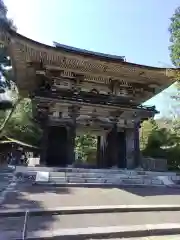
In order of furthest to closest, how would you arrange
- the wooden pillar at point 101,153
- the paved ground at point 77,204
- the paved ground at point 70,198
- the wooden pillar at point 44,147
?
the wooden pillar at point 101,153 → the wooden pillar at point 44,147 → the paved ground at point 70,198 → the paved ground at point 77,204

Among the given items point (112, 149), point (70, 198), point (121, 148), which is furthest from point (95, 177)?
point (121, 148)

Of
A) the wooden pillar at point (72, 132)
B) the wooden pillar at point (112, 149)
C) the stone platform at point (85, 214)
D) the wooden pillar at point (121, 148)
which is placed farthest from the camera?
the wooden pillar at point (121, 148)

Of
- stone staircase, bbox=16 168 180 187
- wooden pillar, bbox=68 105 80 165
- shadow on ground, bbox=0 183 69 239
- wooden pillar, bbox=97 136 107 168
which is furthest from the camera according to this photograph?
wooden pillar, bbox=97 136 107 168

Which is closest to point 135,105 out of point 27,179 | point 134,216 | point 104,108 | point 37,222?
point 104,108

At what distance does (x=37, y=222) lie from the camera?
4684 mm

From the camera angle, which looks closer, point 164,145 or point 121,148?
point 121,148

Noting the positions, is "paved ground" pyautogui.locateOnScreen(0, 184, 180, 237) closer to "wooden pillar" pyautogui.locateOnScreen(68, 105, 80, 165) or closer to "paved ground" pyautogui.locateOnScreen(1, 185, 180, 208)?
"paved ground" pyautogui.locateOnScreen(1, 185, 180, 208)

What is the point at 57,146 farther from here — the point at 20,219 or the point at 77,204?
the point at 20,219

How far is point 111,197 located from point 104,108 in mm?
7419

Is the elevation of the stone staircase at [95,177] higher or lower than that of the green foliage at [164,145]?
lower

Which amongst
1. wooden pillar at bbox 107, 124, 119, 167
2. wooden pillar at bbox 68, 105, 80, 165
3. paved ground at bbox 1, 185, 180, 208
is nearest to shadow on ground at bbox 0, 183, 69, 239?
paved ground at bbox 1, 185, 180, 208

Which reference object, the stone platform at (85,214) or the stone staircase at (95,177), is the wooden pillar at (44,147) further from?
the stone platform at (85,214)

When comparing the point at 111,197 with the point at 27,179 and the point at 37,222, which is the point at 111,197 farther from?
the point at 27,179

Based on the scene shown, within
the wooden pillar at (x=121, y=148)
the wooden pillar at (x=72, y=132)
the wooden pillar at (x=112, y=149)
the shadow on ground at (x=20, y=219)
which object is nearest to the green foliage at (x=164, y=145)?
the wooden pillar at (x=121, y=148)
